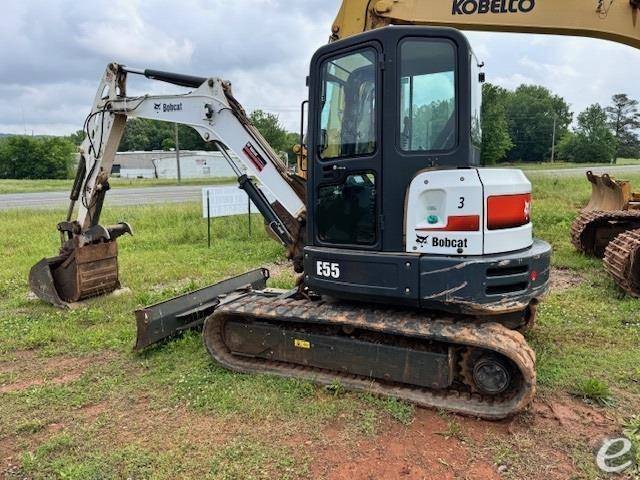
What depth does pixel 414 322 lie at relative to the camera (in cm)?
408

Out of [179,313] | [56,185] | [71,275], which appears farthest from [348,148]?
[56,185]

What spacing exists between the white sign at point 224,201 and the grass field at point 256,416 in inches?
202

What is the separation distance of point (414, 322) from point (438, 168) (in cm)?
121

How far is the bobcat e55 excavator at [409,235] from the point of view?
153 inches

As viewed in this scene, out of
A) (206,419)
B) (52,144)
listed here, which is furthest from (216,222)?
(52,144)

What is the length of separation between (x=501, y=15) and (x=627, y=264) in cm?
402

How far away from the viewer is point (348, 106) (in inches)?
171

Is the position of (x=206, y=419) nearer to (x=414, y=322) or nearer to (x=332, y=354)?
(x=332, y=354)

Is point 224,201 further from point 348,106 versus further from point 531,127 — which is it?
point 531,127

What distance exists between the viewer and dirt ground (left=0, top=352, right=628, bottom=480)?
331 centimetres

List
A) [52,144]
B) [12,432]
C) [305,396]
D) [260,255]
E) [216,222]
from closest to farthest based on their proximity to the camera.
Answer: [12,432]
[305,396]
[260,255]
[216,222]
[52,144]

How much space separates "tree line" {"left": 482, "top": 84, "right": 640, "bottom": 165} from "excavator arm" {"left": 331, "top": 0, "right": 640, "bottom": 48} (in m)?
68.7

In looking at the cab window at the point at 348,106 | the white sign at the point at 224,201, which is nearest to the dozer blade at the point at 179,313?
the cab window at the point at 348,106

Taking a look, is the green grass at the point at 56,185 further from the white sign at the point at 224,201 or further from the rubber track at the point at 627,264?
the rubber track at the point at 627,264
